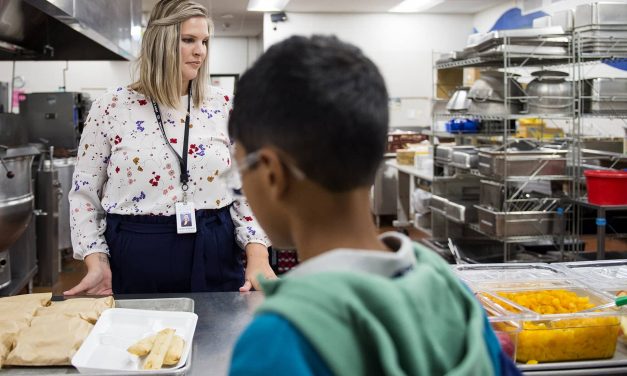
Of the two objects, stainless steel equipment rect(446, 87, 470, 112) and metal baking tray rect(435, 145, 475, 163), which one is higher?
stainless steel equipment rect(446, 87, 470, 112)

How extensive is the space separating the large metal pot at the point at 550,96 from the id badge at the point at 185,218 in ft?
9.48

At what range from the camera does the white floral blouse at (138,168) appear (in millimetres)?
1861

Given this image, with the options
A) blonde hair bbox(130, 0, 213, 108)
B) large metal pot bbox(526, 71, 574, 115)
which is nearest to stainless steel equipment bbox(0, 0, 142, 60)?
blonde hair bbox(130, 0, 213, 108)

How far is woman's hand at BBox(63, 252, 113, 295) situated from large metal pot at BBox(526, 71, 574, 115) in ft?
10.0

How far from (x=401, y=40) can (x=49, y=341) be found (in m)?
8.93

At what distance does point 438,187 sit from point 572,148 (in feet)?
4.15

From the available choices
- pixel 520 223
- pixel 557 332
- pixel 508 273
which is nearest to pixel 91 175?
pixel 508 273

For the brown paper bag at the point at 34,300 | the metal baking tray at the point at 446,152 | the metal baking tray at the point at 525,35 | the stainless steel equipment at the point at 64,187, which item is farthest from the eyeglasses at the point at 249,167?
the stainless steel equipment at the point at 64,187

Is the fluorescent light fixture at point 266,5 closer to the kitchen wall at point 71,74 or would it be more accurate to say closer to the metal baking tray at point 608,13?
the kitchen wall at point 71,74

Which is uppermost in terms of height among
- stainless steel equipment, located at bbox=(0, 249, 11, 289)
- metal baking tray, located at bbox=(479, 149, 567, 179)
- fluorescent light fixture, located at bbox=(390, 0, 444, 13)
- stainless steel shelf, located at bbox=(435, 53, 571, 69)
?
fluorescent light fixture, located at bbox=(390, 0, 444, 13)

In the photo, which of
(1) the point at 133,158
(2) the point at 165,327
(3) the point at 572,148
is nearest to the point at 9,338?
(2) the point at 165,327

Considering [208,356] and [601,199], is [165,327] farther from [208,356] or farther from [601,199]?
[601,199]

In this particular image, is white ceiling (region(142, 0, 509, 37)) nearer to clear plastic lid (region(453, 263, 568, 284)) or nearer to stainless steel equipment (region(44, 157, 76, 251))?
stainless steel equipment (region(44, 157, 76, 251))

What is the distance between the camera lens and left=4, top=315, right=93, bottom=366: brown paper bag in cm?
129
